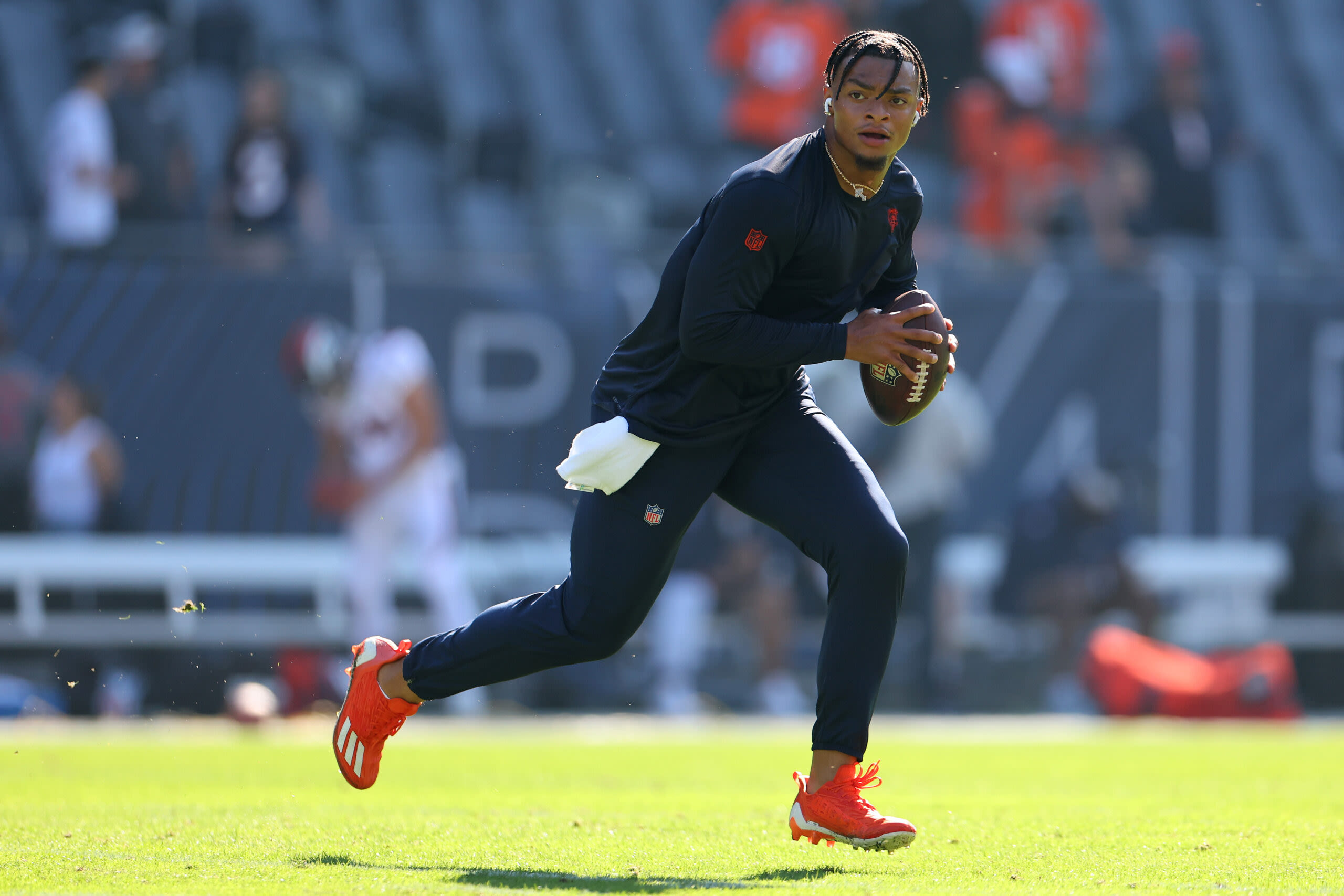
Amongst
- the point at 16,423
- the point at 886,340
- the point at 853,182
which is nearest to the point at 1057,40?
the point at 16,423

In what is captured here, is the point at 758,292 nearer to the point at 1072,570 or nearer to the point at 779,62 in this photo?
the point at 1072,570

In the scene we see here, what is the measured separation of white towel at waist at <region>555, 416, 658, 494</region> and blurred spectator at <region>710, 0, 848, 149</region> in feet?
25.6

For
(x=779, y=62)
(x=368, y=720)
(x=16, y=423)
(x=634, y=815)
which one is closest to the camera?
(x=368, y=720)

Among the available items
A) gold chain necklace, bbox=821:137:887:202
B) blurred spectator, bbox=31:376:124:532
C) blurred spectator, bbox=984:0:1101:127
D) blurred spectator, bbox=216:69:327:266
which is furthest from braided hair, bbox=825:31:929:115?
blurred spectator, bbox=984:0:1101:127

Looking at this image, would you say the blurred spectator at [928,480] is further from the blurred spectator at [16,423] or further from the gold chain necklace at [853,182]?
the gold chain necklace at [853,182]

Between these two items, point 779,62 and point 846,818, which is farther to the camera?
point 779,62

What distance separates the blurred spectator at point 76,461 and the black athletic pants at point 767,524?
19.7 feet

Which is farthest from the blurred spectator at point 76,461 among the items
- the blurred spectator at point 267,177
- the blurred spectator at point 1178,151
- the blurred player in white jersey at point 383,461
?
the blurred spectator at point 1178,151

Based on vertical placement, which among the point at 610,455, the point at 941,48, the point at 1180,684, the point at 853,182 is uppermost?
the point at 941,48

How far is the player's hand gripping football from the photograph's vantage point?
3951mm

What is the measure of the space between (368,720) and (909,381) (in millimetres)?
1600

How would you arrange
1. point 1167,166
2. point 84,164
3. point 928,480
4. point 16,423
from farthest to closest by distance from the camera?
point 1167,166 < point 84,164 < point 928,480 < point 16,423

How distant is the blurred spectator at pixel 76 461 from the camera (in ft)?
31.6

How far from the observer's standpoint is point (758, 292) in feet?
13.0
